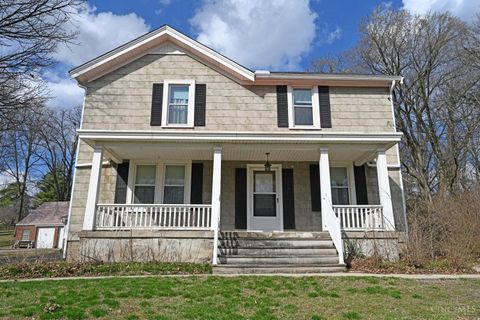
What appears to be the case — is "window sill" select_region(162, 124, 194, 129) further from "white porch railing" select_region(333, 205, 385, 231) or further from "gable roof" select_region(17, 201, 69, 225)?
"gable roof" select_region(17, 201, 69, 225)

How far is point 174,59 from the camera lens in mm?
10844

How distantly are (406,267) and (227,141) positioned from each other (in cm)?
545

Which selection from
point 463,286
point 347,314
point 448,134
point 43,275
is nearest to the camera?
point 347,314

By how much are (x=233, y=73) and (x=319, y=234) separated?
18.6 ft

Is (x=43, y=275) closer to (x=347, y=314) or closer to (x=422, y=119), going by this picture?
(x=347, y=314)

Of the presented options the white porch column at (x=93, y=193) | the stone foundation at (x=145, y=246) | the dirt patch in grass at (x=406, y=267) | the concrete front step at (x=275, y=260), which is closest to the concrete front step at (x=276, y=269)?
the concrete front step at (x=275, y=260)

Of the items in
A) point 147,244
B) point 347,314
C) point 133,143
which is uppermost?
point 133,143

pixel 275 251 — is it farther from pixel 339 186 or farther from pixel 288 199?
pixel 339 186

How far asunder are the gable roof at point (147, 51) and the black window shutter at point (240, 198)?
3.12 meters

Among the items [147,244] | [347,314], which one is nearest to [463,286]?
[347,314]

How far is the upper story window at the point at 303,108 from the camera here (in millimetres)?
10393

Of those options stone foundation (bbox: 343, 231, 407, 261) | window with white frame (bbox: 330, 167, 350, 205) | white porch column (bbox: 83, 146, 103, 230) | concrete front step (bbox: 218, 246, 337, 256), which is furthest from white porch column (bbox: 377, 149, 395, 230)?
white porch column (bbox: 83, 146, 103, 230)

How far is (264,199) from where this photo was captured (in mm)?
10758

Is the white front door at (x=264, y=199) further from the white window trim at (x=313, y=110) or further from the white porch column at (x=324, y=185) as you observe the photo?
the white porch column at (x=324, y=185)
